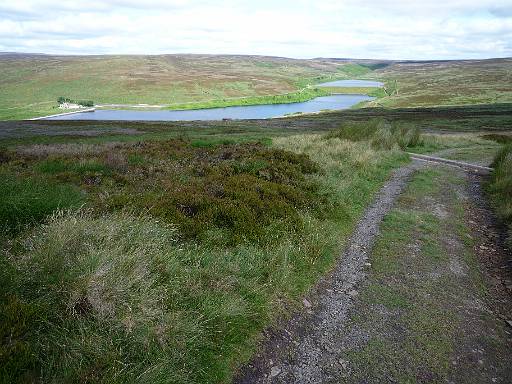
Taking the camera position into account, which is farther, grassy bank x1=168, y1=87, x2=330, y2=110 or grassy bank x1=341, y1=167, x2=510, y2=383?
grassy bank x1=168, y1=87, x2=330, y2=110

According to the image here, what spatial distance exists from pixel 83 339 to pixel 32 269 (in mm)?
1188

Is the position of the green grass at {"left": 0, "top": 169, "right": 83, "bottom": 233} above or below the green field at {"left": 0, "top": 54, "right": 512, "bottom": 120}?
above

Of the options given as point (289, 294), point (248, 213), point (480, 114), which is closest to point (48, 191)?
point (248, 213)

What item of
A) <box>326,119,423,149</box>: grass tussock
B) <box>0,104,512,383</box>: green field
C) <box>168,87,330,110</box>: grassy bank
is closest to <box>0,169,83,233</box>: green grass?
<box>0,104,512,383</box>: green field

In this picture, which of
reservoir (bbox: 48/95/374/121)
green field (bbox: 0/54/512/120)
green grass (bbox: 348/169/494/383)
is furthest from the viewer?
green field (bbox: 0/54/512/120)

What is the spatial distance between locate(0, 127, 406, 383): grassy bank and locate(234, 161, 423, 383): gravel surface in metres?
0.23

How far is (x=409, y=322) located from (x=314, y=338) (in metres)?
1.56

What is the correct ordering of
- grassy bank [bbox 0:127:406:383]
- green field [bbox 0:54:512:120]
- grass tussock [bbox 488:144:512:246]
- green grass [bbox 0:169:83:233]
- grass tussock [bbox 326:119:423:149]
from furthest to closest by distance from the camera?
green field [bbox 0:54:512:120] < grass tussock [bbox 326:119:423:149] < grass tussock [bbox 488:144:512:246] < green grass [bbox 0:169:83:233] < grassy bank [bbox 0:127:406:383]

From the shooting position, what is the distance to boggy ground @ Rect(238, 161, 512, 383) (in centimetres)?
451

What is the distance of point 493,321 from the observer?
5648 mm

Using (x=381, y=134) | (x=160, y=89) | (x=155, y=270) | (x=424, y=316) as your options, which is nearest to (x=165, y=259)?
(x=155, y=270)

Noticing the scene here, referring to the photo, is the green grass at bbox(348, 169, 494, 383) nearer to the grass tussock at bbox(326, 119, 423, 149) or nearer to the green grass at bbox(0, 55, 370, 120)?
the grass tussock at bbox(326, 119, 423, 149)

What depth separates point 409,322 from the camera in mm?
5477

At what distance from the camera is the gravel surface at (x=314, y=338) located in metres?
4.38
